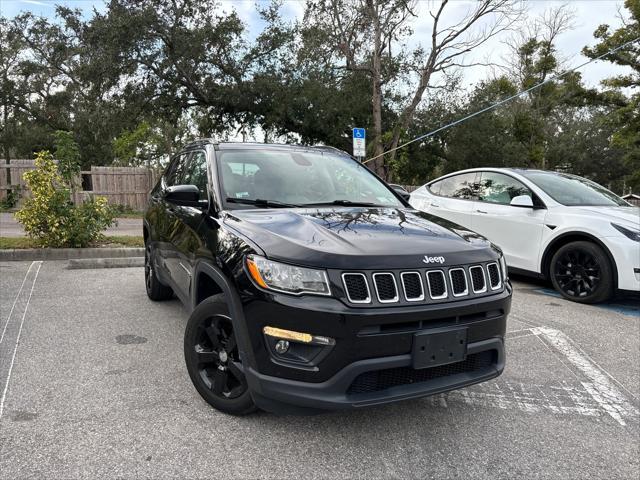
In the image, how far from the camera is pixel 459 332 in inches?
97.4

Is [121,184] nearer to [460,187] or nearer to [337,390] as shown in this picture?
[460,187]

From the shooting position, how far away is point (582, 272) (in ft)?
18.8

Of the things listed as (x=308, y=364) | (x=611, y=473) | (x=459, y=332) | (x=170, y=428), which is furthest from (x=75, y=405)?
(x=611, y=473)

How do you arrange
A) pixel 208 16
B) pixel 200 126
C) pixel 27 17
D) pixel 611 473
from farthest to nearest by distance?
pixel 27 17, pixel 200 126, pixel 208 16, pixel 611 473

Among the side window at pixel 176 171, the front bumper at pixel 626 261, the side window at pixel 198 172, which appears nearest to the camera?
the side window at pixel 198 172

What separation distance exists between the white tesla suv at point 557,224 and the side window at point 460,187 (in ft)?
0.06

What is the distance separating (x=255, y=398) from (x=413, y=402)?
3.80 feet

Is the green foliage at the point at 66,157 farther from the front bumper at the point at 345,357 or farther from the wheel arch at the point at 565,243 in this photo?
the wheel arch at the point at 565,243

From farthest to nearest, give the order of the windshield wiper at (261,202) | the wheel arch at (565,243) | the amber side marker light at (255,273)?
the wheel arch at (565,243) → the windshield wiper at (261,202) → the amber side marker light at (255,273)

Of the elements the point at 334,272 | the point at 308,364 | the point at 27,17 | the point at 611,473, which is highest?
the point at 27,17

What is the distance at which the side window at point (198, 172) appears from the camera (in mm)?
3617

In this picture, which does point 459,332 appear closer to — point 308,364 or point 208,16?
point 308,364

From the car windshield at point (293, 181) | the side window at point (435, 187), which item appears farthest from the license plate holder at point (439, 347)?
the side window at point (435, 187)

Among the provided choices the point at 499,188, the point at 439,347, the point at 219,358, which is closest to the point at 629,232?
the point at 499,188
